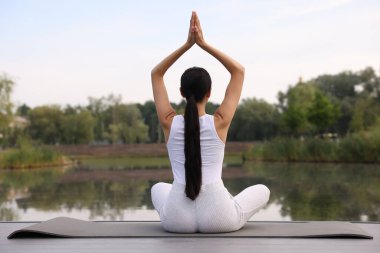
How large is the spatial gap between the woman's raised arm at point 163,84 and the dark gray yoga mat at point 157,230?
577mm

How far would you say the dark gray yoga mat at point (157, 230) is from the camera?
308 cm

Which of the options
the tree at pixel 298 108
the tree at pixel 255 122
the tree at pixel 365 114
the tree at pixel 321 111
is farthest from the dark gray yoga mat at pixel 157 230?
the tree at pixel 255 122

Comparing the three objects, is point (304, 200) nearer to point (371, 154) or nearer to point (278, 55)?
point (371, 154)

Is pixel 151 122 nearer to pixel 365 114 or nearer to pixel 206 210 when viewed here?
pixel 365 114

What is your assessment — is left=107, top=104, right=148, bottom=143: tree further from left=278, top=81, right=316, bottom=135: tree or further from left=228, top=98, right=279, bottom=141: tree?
left=278, top=81, right=316, bottom=135: tree

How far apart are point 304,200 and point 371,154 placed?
11150 millimetres

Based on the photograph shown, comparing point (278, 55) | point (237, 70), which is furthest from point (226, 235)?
point (278, 55)

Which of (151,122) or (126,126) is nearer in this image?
(126,126)

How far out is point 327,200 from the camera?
771 cm

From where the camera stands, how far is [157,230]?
3.34m

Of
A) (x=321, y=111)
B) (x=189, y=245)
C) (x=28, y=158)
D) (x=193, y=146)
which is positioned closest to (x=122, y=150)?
(x=321, y=111)

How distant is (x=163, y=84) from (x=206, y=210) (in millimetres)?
687

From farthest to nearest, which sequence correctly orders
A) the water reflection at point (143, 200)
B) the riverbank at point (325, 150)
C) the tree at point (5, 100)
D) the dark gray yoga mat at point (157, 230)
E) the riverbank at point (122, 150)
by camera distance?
1. the riverbank at point (122, 150)
2. the tree at point (5, 100)
3. the riverbank at point (325, 150)
4. the water reflection at point (143, 200)
5. the dark gray yoga mat at point (157, 230)

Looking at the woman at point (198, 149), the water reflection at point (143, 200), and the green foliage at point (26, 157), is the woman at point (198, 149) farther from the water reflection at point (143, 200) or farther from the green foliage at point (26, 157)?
the green foliage at point (26, 157)
